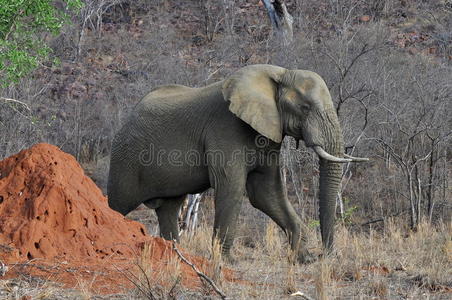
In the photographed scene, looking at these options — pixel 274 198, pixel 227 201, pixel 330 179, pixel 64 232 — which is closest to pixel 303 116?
pixel 330 179

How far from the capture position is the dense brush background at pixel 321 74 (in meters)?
15.5

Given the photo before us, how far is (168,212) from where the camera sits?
11.2 m

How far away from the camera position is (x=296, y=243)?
32.6ft

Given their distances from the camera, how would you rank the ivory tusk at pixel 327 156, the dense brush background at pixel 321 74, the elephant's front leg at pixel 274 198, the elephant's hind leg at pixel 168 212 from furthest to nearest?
the dense brush background at pixel 321 74 < the elephant's hind leg at pixel 168 212 < the elephant's front leg at pixel 274 198 < the ivory tusk at pixel 327 156

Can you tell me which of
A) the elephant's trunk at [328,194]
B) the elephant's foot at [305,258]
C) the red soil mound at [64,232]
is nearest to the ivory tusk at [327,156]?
the elephant's trunk at [328,194]

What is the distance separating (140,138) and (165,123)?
1.51ft

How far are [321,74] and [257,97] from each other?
8003mm

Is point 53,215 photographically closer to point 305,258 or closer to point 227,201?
point 227,201

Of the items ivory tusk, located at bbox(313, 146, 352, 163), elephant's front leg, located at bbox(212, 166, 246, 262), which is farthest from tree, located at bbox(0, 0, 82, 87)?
ivory tusk, located at bbox(313, 146, 352, 163)

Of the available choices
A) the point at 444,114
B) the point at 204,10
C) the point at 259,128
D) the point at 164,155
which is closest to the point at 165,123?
the point at 164,155

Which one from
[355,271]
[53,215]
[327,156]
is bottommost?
[355,271]

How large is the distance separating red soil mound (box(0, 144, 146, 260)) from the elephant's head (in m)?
2.18

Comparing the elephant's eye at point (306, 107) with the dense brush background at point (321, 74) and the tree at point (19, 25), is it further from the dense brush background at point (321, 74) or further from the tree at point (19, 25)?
the tree at point (19, 25)

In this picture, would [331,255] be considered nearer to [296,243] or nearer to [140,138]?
[296,243]
